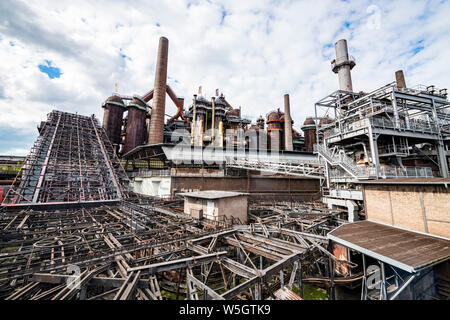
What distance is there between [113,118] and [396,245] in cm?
4571

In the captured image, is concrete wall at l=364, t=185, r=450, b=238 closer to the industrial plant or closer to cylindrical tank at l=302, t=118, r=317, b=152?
the industrial plant

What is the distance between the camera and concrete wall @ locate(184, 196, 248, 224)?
1289cm

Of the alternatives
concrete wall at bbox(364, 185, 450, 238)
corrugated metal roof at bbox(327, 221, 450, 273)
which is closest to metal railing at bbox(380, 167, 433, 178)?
concrete wall at bbox(364, 185, 450, 238)

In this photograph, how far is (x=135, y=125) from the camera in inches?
1513

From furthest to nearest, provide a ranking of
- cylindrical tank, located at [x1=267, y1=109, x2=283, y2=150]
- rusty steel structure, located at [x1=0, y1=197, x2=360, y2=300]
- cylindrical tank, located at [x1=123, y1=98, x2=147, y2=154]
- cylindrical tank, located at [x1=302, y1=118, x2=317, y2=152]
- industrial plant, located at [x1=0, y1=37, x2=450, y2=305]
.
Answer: cylindrical tank, located at [x1=302, y1=118, x2=317, y2=152] → cylindrical tank, located at [x1=267, y1=109, x2=283, y2=150] → cylindrical tank, located at [x1=123, y1=98, x2=147, y2=154] → industrial plant, located at [x1=0, y1=37, x2=450, y2=305] → rusty steel structure, located at [x1=0, y1=197, x2=360, y2=300]

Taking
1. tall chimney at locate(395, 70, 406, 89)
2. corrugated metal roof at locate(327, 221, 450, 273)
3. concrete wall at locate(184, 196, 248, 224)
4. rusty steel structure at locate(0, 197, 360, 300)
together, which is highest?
tall chimney at locate(395, 70, 406, 89)

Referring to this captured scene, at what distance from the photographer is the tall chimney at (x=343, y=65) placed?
A: 3156 centimetres

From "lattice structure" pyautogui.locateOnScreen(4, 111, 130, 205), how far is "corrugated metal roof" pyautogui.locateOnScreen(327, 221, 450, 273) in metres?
20.5

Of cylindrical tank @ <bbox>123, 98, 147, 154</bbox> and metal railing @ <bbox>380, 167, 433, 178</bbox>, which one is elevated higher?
cylindrical tank @ <bbox>123, 98, 147, 154</bbox>

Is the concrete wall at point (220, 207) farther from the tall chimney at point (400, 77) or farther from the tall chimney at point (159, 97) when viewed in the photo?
the tall chimney at point (400, 77)

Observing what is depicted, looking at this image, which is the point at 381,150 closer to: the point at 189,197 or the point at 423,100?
the point at 423,100

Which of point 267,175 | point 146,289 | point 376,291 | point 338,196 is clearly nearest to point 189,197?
point 146,289

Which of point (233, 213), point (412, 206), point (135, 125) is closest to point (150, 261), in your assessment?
point (233, 213)
